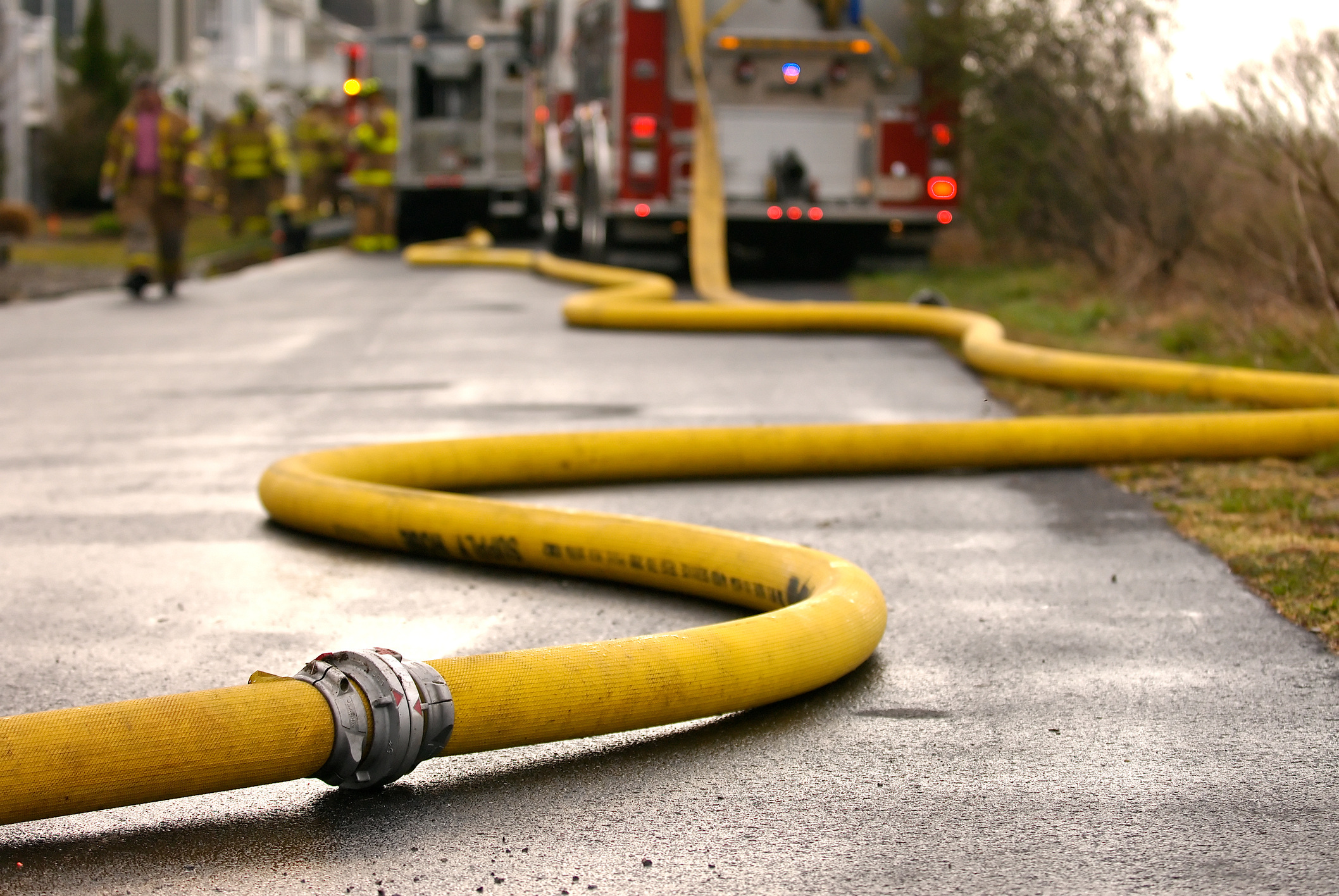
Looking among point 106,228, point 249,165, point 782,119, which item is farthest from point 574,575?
point 106,228

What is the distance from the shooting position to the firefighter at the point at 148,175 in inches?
538

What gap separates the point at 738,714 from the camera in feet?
11.1

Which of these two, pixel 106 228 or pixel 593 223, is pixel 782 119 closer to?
pixel 593 223

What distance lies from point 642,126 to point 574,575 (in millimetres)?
10024

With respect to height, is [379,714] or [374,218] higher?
[374,218]

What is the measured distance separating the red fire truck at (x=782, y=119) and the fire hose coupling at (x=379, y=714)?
37.8 ft

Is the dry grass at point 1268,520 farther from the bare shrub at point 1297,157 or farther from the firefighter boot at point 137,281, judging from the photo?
the firefighter boot at point 137,281

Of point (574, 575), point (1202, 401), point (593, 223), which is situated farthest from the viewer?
point (593, 223)

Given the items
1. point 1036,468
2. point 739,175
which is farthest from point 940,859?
point 739,175

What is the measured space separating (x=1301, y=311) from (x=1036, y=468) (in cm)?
296

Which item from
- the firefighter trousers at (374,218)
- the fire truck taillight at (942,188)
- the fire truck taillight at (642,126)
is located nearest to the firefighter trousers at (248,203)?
the firefighter trousers at (374,218)

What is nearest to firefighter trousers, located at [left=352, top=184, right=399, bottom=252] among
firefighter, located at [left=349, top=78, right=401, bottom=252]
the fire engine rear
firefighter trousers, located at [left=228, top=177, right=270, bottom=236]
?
firefighter, located at [left=349, top=78, right=401, bottom=252]

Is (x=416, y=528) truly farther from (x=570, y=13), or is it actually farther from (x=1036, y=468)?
(x=570, y=13)

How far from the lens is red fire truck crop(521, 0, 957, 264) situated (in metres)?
14.0
